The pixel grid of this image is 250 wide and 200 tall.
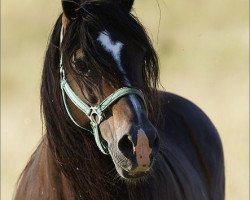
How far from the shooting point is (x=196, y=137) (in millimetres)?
6859

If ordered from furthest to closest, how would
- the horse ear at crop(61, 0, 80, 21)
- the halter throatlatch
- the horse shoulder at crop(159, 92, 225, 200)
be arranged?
the horse shoulder at crop(159, 92, 225, 200) < the horse ear at crop(61, 0, 80, 21) < the halter throatlatch

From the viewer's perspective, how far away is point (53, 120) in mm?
5023

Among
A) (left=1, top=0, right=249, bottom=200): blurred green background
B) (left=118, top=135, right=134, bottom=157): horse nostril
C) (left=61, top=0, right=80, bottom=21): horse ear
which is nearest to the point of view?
(left=118, top=135, right=134, bottom=157): horse nostril

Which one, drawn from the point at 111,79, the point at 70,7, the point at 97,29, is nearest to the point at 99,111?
the point at 111,79

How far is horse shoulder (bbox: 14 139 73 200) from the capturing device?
200 inches

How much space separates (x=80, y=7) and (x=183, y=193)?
1455 millimetres

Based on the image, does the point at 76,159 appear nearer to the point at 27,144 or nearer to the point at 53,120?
the point at 53,120

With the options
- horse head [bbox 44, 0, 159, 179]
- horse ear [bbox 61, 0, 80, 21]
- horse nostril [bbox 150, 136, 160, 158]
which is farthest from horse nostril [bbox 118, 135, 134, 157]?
horse ear [bbox 61, 0, 80, 21]

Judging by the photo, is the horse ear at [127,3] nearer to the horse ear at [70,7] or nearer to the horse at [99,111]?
the horse at [99,111]

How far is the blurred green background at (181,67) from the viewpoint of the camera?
1203cm

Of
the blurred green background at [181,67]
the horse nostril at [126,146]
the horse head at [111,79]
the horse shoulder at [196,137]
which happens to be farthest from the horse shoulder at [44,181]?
the blurred green background at [181,67]

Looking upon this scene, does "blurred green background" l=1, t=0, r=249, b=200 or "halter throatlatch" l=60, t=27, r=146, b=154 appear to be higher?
"blurred green background" l=1, t=0, r=249, b=200

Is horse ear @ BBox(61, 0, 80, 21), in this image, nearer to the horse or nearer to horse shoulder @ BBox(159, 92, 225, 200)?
the horse

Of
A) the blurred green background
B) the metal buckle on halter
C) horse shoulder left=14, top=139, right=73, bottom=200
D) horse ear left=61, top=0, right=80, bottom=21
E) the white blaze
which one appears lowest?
horse shoulder left=14, top=139, right=73, bottom=200
